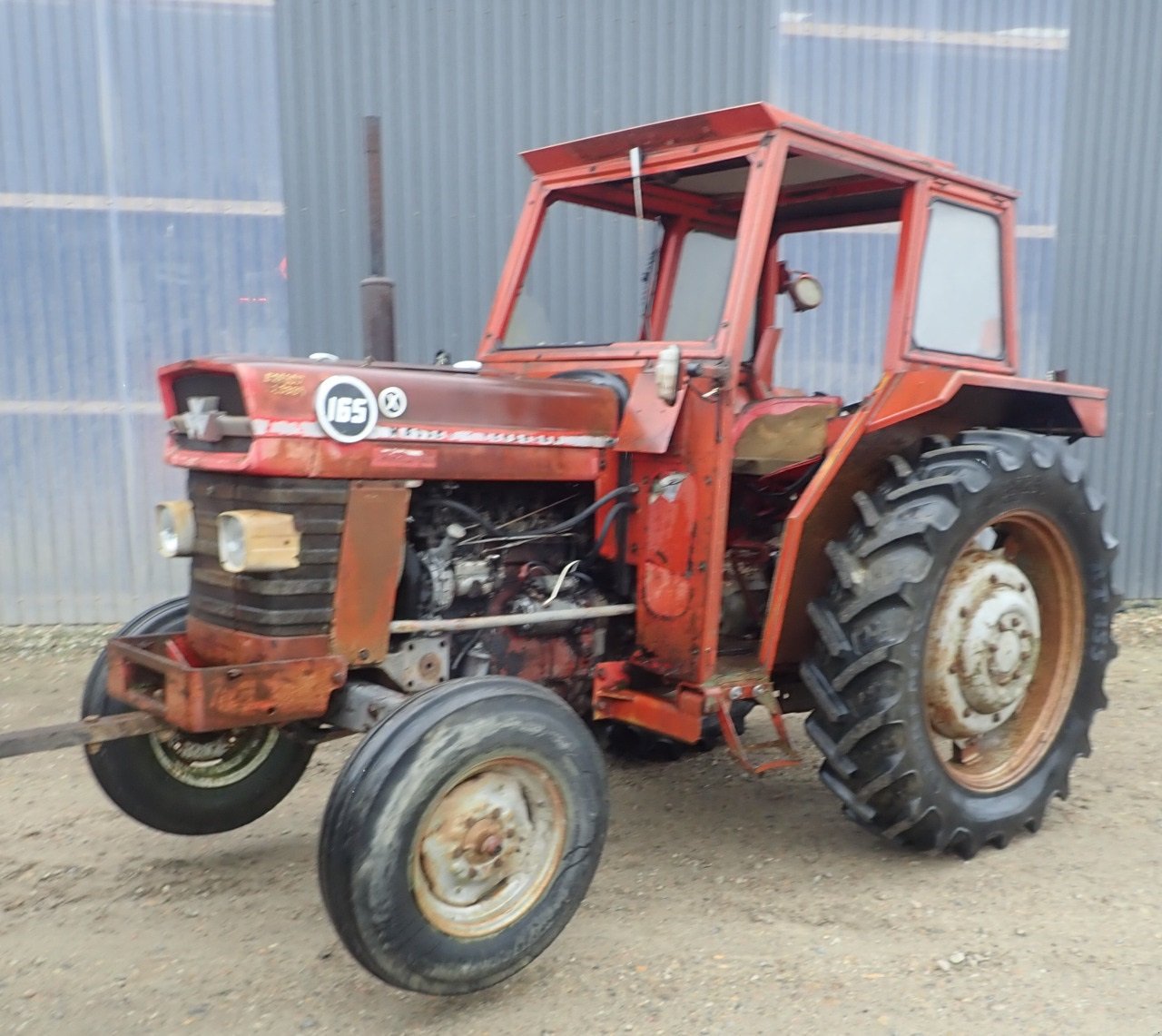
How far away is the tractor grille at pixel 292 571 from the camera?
2.54m

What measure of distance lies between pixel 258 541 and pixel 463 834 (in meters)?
0.85

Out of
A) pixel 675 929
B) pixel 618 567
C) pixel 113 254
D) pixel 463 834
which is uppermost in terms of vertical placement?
pixel 113 254

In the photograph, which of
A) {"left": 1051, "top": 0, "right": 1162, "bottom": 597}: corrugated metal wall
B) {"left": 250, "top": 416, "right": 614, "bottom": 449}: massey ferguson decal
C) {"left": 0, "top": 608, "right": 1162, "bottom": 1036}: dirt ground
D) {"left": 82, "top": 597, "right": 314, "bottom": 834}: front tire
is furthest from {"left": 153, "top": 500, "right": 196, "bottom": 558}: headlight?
{"left": 1051, "top": 0, "right": 1162, "bottom": 597}: corrugated metal wall

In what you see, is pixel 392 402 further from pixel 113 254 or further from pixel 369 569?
pixel 113 254

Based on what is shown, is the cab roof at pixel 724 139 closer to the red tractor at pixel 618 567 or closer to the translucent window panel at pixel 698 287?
the red tractor at pixel 618 567

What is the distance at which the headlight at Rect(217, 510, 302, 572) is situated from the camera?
8.11 feet

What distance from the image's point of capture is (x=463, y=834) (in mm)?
2438

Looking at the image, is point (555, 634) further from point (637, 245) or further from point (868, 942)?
point (637, 245)

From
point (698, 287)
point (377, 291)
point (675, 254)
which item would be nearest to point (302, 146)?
point (377, 291)

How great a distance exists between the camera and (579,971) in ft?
8.71

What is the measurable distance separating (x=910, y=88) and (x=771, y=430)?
14.5 feet

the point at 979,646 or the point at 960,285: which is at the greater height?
the point at 960,285

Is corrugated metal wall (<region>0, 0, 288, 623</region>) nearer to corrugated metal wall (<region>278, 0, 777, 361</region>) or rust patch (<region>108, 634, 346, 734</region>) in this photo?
corrugated metal wall (<region>278, 0, 777, 361</region>)

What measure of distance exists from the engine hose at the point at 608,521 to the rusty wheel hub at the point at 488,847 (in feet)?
2.71
